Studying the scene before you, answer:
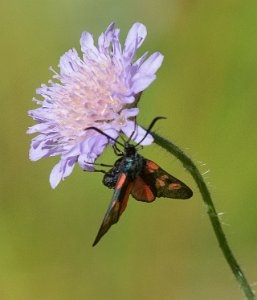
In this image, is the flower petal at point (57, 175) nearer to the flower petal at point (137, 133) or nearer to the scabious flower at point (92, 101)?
the scabious flower at point (92, 101)

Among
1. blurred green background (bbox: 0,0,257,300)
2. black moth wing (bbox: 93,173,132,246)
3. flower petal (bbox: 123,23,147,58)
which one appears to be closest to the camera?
black moth wing (bbox: 93,173,132,246)

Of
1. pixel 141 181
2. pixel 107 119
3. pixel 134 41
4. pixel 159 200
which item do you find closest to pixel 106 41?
pixel 134 41

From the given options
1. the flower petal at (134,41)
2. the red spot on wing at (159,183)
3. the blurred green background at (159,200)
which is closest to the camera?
the red spot on wing at (159,183)

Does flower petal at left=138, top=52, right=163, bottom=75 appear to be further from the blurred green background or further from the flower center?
the blurred green background

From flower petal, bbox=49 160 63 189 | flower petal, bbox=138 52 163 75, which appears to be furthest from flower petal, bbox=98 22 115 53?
flower petal, bbox=49 160 63 189

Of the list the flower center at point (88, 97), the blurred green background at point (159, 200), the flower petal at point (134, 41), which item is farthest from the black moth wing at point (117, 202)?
the blurred green background at point (159, 200)

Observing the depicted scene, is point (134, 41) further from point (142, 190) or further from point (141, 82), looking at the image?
point (142, 190)

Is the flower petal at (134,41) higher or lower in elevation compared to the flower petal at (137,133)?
higher

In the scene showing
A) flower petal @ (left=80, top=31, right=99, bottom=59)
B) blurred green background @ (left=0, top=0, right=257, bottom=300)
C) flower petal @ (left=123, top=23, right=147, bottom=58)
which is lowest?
blurred green background @ (left=0, top=0, right=257, bottom=300)
